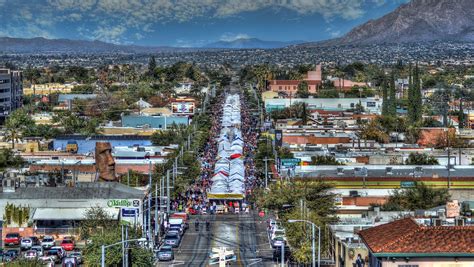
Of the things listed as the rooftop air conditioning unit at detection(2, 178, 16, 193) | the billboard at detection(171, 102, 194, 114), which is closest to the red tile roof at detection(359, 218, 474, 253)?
the rooftop air conditioning unit at detection(2, 178, 16, 193)

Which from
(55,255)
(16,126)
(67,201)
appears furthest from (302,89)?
(55,255)

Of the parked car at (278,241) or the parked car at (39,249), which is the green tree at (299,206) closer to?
the parked car at (278,241)

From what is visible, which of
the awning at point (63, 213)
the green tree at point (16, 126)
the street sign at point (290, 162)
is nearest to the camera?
the awning at point (63, 213)

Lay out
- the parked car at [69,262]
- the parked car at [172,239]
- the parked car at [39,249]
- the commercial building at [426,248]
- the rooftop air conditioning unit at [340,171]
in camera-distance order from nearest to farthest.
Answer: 1. the commercial building at [426,248]
2. the parked car at [69,262]
3. the parked car at [39,249]
4. the parked car at [172,239]
5. the rooftop air conditioning unit at [340,171]

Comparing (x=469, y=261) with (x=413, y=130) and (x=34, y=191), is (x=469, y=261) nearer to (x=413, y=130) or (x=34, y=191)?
(x=34, y=191)

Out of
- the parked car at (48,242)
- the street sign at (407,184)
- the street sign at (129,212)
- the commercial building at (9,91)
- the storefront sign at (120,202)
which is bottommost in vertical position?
the parked car at (48,242)

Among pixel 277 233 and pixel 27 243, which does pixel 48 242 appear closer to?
pixel 27 243

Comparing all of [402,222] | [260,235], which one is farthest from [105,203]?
[402,222]

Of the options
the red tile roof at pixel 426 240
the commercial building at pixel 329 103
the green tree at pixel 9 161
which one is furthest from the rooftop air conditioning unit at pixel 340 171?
the commercial building at pixel 329 103
